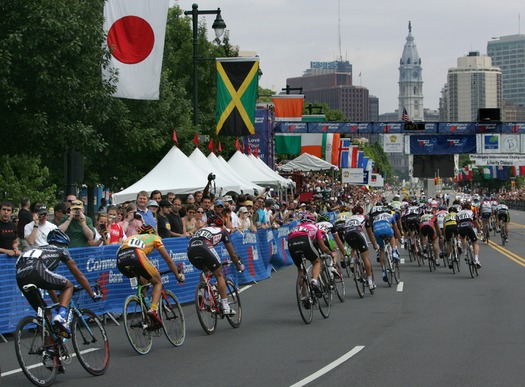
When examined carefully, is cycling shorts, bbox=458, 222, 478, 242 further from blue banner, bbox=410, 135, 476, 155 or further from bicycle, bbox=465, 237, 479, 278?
blue banner, bbox=410, 135, 476, 155

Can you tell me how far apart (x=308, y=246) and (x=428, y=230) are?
10.1 m

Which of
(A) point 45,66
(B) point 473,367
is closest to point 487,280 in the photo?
(A) point 45,66

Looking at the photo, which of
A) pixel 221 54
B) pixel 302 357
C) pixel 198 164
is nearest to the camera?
pixel 302 357

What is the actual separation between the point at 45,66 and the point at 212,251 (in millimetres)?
8685

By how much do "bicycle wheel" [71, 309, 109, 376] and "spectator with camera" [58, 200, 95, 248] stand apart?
13.5 feet

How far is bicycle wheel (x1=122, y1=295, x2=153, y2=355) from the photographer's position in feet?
38.4

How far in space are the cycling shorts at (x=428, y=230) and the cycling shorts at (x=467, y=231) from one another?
172 centimetres

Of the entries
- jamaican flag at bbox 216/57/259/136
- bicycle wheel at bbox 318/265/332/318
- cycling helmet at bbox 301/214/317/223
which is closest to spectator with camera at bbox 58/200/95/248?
cycling helmet at bbox 301/214/317/223

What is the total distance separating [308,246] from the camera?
1511cm

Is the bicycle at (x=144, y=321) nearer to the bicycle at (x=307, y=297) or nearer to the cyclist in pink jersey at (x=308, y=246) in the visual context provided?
the bicycle at (x=307, y=297)

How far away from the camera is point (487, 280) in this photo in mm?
21750

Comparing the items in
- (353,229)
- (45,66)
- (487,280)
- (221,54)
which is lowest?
(487,280)

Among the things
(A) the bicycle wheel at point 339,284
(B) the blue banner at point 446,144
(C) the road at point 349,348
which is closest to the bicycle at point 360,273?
(C) the road at point 349,348

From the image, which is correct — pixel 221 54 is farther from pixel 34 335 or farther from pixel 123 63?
pixel 34 335
